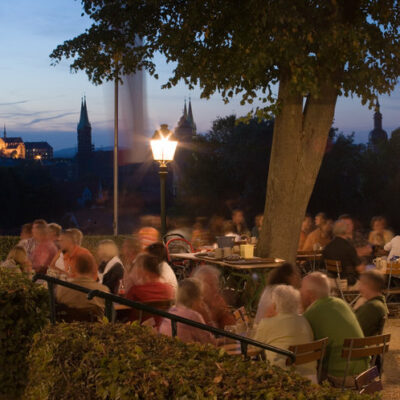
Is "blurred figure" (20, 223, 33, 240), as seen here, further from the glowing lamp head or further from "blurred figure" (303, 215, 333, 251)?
"blurred figure" (303, 215, 333, 251)

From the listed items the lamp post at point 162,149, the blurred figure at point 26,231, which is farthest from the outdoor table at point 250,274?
the blurred figure at point 26,231

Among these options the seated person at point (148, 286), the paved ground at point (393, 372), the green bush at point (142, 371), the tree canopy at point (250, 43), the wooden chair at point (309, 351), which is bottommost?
the paved ground at point (393, 372)

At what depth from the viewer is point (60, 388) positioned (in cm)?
318

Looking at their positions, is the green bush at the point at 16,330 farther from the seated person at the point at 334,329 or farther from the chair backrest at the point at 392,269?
the chair backrest at the point at 392,269

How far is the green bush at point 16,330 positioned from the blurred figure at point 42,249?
5.06m

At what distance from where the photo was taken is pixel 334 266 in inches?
376

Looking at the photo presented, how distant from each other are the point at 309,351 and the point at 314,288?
97 centimetres

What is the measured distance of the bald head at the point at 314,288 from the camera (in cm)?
545

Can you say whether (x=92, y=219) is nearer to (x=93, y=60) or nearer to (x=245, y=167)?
(x=245, y=167)

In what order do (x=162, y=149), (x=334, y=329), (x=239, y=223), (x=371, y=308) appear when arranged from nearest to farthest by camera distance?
(x=334, y=329), (x=371, y=308), (x=162, y=149), (x=239, y=223)

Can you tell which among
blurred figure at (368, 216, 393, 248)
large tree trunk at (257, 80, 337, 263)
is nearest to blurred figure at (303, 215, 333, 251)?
blurred figure at (368, 216, 393, 248)

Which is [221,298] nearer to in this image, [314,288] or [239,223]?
[314,288]

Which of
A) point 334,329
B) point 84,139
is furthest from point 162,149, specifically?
point 84,139

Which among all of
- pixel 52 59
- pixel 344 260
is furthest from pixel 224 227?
pixel 52 59
